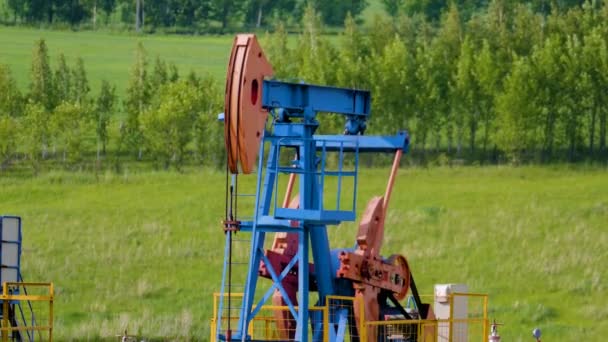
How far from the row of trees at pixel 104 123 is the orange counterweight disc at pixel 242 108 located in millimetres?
29858

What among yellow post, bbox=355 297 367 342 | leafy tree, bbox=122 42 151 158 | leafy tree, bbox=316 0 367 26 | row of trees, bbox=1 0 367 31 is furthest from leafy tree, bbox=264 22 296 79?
yellow post, bbox=355 297 367 342

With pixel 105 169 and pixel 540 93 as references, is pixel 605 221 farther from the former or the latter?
pixel 105 169

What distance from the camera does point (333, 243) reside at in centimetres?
3531

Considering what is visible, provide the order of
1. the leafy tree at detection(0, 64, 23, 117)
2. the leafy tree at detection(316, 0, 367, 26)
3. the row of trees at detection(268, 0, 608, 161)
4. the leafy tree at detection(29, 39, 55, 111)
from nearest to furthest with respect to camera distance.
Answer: the leafy tree at detection(0, 64, 23, 117) < the row of trees at detection(268, 0, 608, 161) < the leafy tree at detection(29, 39, 55, 111) < the leafy tree at detection(316, 0, 367, 26)

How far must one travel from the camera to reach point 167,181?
45.4 meters

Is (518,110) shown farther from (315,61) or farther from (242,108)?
(242,108)

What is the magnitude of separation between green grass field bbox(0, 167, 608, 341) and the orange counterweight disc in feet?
29.0

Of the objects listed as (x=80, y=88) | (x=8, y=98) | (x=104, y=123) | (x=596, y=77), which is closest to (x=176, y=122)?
(x=104, y=123)

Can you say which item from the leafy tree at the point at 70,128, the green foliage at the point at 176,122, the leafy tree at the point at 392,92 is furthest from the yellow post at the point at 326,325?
the leafy tree at the point at 392,92

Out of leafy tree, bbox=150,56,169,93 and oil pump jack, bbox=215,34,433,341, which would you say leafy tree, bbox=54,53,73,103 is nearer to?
leafy tree, bbox=150,56,169,93

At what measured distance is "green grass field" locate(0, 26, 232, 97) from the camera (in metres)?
70.5

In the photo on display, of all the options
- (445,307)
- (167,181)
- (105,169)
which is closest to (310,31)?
(105,169)

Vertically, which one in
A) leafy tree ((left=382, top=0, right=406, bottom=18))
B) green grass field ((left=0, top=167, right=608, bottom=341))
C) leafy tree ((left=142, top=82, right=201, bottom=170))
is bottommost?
green grass field ((left=0, top=167, right=608, bottom=341))

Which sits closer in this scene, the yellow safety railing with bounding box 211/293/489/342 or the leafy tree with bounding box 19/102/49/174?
the yellow safety railing with bounding box 211/293/489/342
